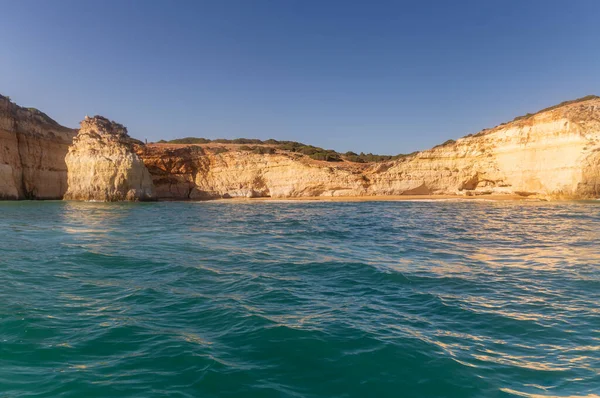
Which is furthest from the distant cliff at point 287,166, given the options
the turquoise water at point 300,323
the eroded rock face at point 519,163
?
the turquoise water at point 300,323

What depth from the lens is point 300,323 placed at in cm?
500

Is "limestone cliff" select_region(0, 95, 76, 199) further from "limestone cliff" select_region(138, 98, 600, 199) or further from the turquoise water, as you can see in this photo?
the turquoise water

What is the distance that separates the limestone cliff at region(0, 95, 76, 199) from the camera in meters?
40.2

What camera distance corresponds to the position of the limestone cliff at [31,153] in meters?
40.2

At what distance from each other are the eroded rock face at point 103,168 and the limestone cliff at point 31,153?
5.37 m

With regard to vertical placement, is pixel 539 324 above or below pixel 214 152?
below

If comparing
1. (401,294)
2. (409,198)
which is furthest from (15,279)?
(409,198)

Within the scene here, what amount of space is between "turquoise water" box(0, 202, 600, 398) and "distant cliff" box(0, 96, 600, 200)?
26.1 meters

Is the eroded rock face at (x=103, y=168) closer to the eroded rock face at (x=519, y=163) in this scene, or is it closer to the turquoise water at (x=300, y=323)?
the eroded rock face at (x=519, y=163)

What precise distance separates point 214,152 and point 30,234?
3784cm

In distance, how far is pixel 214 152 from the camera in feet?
167

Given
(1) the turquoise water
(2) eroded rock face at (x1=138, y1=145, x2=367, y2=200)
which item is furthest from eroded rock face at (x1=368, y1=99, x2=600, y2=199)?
(1) the turquoise water

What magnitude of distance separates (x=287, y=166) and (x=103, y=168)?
776 inches

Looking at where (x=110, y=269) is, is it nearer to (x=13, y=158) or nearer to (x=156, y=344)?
(x=156, y=344)
